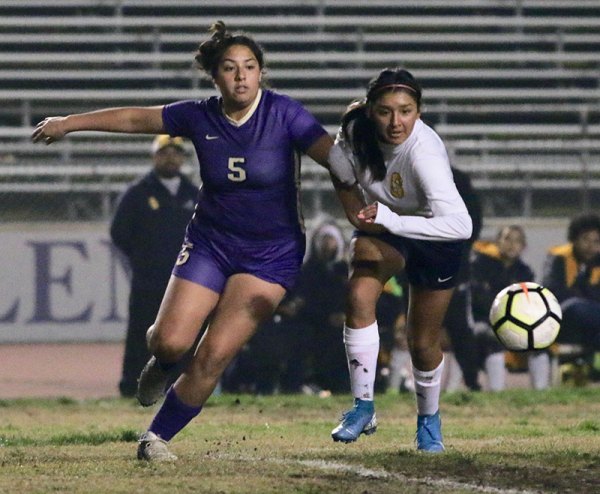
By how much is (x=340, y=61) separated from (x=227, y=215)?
544 inches

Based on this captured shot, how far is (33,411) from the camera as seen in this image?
1116 centimetres

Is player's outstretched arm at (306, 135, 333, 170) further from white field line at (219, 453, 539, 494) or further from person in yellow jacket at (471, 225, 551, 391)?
Result: person in yellow jacket at (471, 225, 551, 391)

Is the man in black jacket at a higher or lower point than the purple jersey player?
lower

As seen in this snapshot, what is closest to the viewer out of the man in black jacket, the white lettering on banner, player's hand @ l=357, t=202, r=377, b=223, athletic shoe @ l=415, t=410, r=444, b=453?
player's hand @ l=357, t=202, r=377, b=223

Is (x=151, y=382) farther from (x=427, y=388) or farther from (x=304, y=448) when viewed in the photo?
(x=427, y=388)

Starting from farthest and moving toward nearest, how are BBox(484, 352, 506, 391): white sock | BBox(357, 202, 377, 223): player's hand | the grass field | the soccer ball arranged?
BBox(484, 352, 506, 391): white sock → the soccer ball → BBox(357, 202, 377, 223): player's hand → the grass field

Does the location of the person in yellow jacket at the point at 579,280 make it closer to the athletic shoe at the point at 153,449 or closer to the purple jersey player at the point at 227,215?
the purple jersey player at the point at 227,215

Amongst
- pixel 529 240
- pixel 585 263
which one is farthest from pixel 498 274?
pixel 529 240

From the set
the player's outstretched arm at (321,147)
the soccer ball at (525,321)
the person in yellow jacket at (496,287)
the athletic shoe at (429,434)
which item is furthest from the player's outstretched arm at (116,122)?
the person in yellow jacket at (496,287)

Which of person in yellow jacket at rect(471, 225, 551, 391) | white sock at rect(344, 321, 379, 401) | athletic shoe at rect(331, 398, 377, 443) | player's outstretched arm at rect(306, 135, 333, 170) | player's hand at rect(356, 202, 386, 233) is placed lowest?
person in yellow jacket at rect(471, 225, 551, 391)

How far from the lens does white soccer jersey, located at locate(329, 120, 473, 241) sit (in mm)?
6699

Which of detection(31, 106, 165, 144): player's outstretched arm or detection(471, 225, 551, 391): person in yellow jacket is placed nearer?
detection(31, 106, 165, 144): player's outstretched arm

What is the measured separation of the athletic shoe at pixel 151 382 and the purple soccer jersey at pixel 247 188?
715 millimetres

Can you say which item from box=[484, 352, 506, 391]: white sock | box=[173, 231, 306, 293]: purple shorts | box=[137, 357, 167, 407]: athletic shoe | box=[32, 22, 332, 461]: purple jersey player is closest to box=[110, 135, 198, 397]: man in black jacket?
box=[484, 352, 506, 391]: white sock
